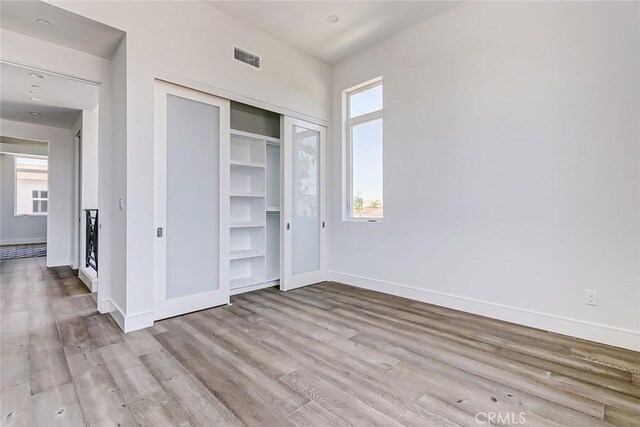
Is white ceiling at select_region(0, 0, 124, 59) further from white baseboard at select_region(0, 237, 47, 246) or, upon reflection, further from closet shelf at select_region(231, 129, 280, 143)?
white baseboard at select_region(0, 237, 47, 246)

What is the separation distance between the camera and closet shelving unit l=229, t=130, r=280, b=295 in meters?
4.28

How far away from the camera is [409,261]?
3.92m

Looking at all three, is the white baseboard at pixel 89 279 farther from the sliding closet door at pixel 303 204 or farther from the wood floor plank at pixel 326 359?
the sliding closet door at pixel 303 204

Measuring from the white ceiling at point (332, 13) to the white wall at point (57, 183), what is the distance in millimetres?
4988

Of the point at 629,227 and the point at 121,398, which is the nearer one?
the point at 121,398

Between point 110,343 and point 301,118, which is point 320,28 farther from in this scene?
point 110,343

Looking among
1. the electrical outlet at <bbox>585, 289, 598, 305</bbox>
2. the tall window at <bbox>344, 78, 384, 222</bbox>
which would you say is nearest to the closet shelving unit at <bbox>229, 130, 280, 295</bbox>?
the tall window at <bbox>344, 78, 384, 222</bbox>

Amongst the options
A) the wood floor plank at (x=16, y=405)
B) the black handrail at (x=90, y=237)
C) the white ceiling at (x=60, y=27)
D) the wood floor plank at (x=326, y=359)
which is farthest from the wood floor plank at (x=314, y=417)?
the black handrail at (x=90, y=237)

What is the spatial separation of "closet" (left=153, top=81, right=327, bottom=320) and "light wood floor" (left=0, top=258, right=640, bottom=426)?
48 centimetres

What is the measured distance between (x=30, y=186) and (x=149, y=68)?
29.9ft

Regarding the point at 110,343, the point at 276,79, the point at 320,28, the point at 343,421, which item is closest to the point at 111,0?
the point at 276,79

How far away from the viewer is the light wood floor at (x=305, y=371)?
5.56ft

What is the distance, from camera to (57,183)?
19.5 ft

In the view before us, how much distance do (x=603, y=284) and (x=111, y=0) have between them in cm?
505
